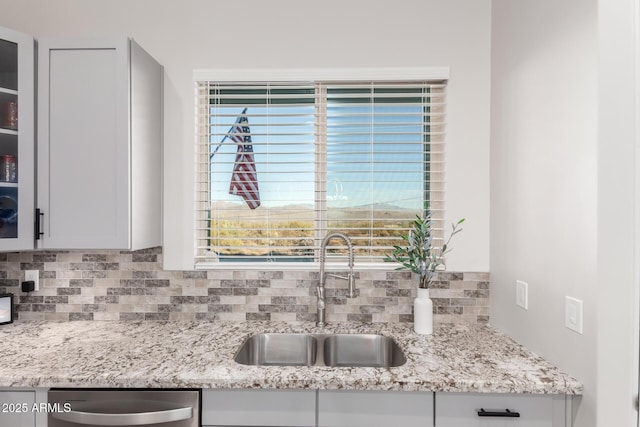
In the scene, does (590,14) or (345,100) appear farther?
(345,100)

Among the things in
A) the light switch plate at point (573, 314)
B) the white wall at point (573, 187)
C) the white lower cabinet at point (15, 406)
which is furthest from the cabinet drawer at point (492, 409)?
the white lower cabinet at point (15, 406)

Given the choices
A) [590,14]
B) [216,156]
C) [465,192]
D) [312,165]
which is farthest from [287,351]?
A: [590,14]

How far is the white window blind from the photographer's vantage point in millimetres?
2008

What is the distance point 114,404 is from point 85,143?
1091mm

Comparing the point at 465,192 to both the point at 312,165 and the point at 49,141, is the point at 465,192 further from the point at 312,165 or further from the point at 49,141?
the point at 49,141

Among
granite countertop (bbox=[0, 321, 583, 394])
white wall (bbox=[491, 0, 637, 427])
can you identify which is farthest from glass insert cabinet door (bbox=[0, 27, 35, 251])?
white wall (bbox=[491, 0, 637, 427])

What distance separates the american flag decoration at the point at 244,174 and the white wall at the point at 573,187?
1.27 meters

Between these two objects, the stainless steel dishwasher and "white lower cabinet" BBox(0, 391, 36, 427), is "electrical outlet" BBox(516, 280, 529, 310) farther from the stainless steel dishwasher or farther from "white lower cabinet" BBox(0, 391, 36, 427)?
"white lower cabinet" BBox(0, 391, 36, 427)

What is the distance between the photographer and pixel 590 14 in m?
1.20

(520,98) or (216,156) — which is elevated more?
(520,98)

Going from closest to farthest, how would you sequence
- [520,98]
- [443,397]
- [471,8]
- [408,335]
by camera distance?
[443,397], [520,98], [408,335], [471,8]

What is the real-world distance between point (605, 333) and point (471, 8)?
1.65 m

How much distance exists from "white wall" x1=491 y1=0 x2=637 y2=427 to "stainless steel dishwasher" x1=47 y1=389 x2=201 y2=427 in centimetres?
133

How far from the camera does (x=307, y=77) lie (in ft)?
6.45
